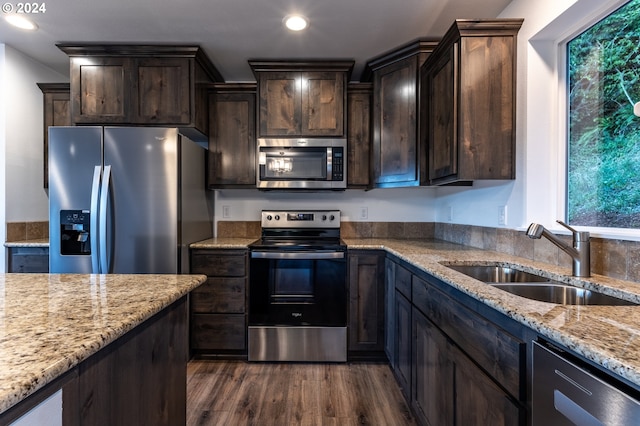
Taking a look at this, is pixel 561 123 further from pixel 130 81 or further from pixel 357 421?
pixel 130 81

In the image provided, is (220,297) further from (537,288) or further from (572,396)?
(572,396)

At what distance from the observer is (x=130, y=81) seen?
2.45m

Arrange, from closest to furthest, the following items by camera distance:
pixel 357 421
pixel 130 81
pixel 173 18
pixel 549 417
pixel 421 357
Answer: pixel 549 417 → pixel 421 357 → pixel 357 421 → pixel 173 18 → pixel 130 81

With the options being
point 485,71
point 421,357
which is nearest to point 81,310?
point 421,357

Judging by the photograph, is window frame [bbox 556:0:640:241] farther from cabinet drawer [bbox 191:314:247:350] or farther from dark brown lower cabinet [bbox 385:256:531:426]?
cabinet drawer [bbox 191:314:247:350]

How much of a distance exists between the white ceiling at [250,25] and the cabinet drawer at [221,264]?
5.27ft

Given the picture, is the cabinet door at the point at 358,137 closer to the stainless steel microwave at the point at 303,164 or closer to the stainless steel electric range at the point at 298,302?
the stainless steel microwave at the point at 303,164

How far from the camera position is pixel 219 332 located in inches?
96.7

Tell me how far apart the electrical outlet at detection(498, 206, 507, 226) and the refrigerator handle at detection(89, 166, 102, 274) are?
262cm

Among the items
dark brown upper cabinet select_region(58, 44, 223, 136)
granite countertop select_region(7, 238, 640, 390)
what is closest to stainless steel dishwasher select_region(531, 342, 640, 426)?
granite countertop select_region(7, 238, 640, 390)

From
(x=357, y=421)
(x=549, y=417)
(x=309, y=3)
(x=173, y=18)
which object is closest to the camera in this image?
(x=549, y=417)

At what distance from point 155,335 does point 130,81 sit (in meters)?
2.21

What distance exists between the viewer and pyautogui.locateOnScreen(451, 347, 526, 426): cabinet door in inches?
35.7

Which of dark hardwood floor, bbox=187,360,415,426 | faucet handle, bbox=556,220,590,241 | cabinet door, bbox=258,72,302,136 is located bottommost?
dark hardwood floor, bbox=187,360,415,426
